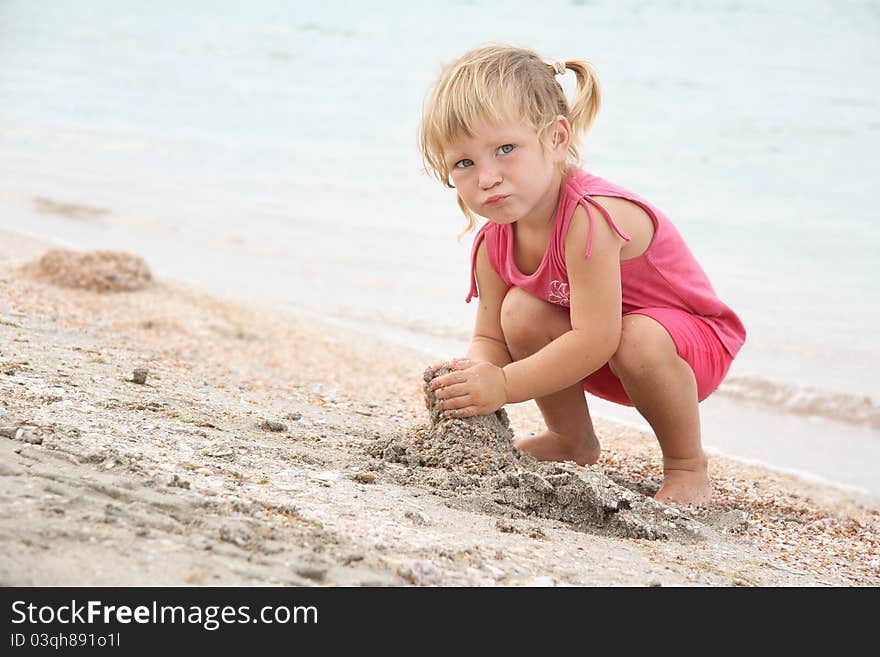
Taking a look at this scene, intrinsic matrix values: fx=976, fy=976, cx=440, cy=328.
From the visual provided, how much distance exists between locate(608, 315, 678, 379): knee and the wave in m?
2.02

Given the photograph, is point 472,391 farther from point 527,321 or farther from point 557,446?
point 557,446

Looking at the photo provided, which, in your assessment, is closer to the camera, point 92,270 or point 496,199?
point 496,199

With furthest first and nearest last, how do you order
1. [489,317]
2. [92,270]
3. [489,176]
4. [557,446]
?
[92,270] → [557,446] → [489,317] → [489,176]

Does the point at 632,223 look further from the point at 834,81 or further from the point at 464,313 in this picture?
the point at 834,81

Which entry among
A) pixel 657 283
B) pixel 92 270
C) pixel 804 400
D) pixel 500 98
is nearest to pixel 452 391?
pixel 657 283

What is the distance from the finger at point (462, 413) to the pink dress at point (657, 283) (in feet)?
1.34

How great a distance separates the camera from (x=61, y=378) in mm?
2658

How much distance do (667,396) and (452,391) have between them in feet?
1.97

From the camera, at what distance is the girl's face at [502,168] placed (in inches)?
98.2

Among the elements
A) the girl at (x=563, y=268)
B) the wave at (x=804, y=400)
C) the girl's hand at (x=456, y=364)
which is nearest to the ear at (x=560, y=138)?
the girl at (x=563, y=268)

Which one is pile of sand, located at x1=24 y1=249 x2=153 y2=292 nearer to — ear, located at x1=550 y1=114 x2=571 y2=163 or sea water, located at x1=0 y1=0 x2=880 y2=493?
sea water, located at x1=0 y1=0 x2=880 y2=493

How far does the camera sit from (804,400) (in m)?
4.46

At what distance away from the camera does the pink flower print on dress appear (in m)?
2.70

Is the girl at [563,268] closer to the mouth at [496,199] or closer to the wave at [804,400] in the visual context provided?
the mouth at [496,199]
